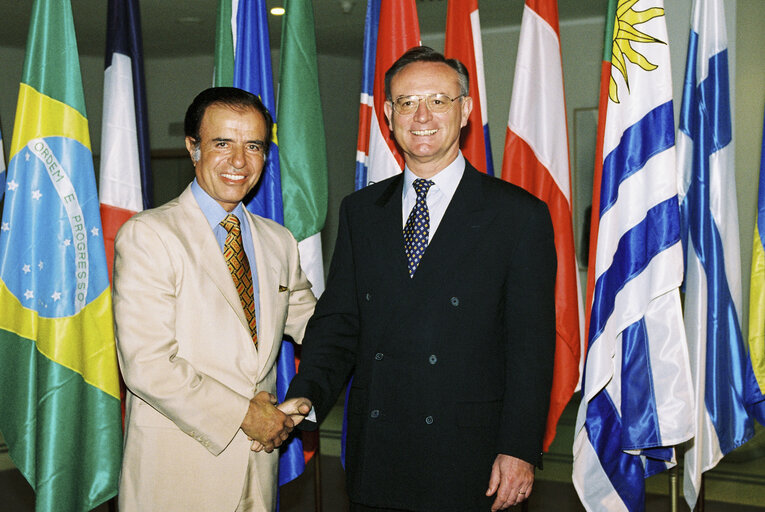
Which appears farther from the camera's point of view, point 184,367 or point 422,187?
point 422,187

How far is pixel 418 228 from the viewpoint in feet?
6.21

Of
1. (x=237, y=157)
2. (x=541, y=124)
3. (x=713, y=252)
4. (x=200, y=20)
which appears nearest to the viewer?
(x=237, y=157)

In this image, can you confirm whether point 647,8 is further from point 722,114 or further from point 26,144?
point 26,144

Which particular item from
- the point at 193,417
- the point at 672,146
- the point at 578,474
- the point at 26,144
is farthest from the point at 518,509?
the point at 26,144

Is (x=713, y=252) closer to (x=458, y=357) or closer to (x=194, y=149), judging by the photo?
(x=458, y=357)

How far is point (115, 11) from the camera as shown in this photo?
2.70m

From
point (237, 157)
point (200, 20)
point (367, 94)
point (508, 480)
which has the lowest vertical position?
point (508, 480)

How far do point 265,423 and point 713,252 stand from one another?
5.33 ft

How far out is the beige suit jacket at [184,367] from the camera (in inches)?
70.9

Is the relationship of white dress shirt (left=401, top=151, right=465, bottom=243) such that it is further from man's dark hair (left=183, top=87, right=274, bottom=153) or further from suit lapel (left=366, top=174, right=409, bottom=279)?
man's dark hair (left=183, top=87, right=274, bottom=153)

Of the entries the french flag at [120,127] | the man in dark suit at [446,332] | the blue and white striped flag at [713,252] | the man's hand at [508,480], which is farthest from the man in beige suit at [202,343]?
the blue and white striped flag at [713,252]

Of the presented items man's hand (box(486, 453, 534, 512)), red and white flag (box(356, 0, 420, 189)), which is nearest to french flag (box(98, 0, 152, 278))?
red and white flag (box(356, 0, 420, 189))

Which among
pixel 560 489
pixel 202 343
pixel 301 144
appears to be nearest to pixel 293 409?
pixel 202 343

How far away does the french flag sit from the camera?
2.60 meters
